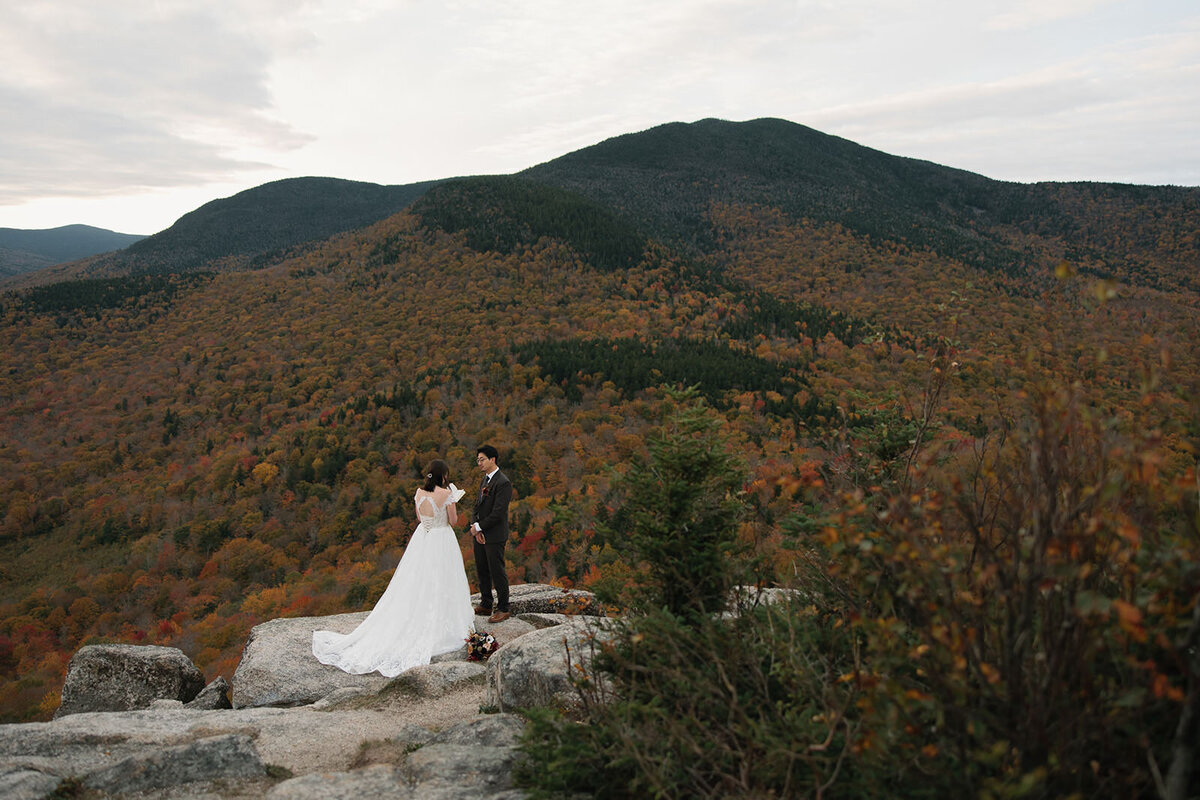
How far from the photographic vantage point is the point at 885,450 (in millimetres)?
5492

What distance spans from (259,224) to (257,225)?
2.67 ft

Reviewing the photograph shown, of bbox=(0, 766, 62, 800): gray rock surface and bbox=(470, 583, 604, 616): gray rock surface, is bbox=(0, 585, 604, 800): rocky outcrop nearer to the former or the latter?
bbox=(0, 766, 62, 800): gray rock surface

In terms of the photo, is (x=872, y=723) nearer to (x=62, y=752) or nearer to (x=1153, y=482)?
(x=1153, y=482)

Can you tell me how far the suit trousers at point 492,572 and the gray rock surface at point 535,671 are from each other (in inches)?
75.1

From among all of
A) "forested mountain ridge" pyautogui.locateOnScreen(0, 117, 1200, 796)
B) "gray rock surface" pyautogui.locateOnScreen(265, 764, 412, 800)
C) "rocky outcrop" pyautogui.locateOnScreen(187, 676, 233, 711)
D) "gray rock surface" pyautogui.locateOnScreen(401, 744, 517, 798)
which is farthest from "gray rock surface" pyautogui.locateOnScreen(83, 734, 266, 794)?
"rocky outcrop" pyautogui.locateOnScreen(187, 676, 233, 711)

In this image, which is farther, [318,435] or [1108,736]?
[318,435]

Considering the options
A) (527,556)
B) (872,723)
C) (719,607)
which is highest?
(872,723)

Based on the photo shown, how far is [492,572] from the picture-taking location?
318 inches

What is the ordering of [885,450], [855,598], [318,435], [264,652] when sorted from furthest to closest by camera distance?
[318,435] → [264,652] → [885,450] → [855,598]

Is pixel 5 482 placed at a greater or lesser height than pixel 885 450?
lesser

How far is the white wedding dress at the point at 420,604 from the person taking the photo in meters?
7.37

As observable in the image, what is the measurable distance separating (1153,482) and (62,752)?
266 inches

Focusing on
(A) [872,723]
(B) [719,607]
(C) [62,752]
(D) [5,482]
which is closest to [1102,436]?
(A) [872,723]

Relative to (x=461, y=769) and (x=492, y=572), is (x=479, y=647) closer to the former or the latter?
(x=492, y=572)
